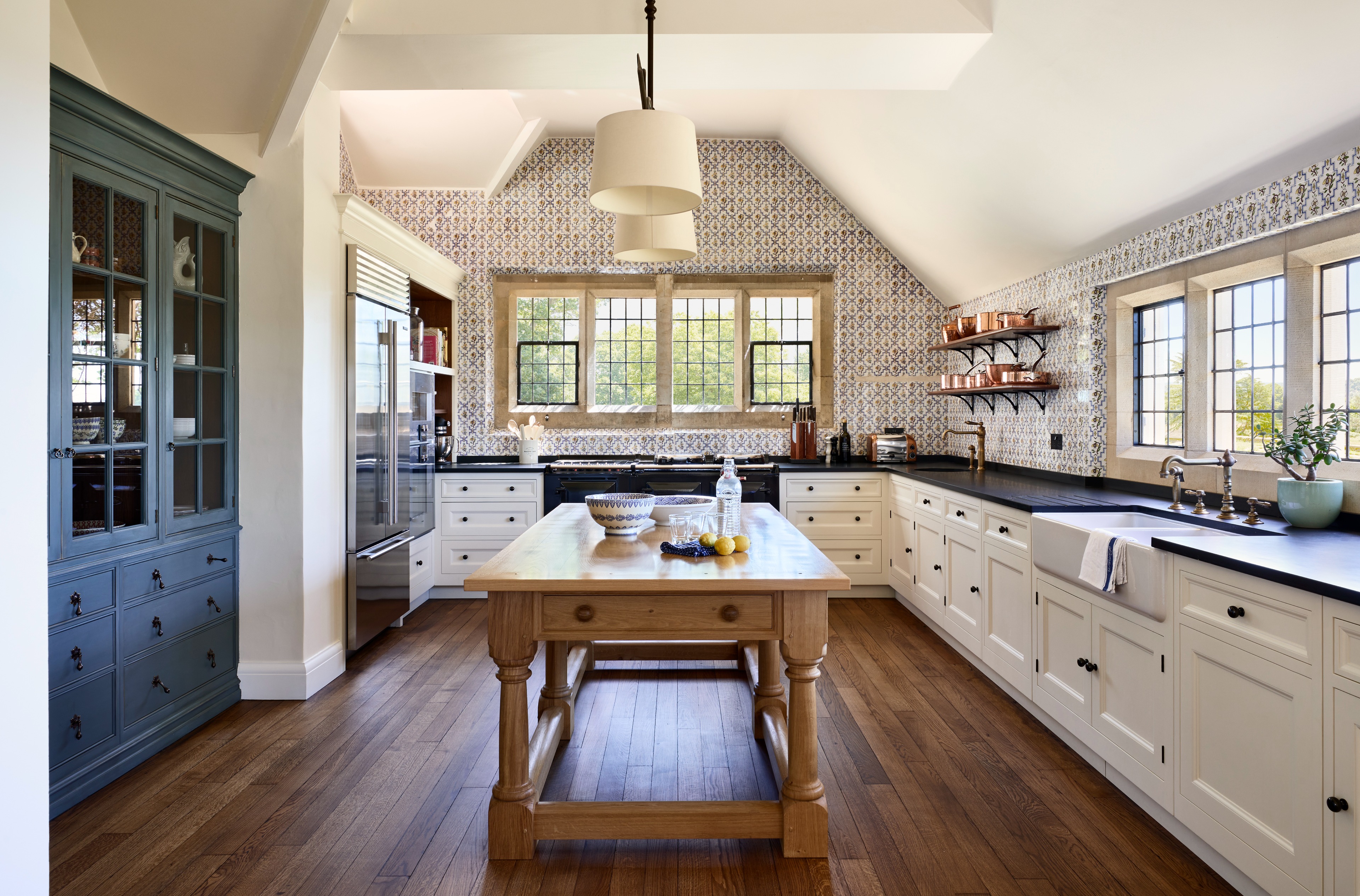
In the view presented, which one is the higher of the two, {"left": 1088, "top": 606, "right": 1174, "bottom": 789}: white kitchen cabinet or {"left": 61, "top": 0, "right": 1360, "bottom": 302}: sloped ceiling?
{"left": 61, "top": 0, "right": 1360, "bottom": 302}: sloped ceiling

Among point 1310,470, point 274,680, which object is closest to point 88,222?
point 274,680

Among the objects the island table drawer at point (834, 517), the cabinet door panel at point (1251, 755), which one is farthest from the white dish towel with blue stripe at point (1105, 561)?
the island table drawer at point (834, 517)

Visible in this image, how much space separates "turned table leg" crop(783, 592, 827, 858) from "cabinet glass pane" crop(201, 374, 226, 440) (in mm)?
2752

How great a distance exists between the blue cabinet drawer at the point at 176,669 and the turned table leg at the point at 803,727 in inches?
97.6

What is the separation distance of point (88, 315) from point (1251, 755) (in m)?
3.93

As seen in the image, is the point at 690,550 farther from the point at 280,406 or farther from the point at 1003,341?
the point at 1003,341

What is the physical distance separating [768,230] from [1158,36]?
363 centimetres

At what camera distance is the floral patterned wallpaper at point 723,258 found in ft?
20.1

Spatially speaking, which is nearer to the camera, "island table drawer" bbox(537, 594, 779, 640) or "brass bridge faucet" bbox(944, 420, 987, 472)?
"island table drawer" bbox(537, 594, 779, 640)

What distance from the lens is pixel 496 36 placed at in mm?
3383

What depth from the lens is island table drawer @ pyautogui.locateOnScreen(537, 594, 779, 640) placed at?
2.19m

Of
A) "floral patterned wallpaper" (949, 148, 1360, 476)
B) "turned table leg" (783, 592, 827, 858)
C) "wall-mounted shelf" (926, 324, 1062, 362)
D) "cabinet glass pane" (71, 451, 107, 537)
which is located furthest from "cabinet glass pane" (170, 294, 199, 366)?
"floral patterned wallpaper" (949, 148, 1360, 476)

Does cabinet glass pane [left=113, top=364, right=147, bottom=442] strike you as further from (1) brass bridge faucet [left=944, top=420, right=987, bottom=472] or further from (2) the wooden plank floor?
(1) brass bridge faucet [left=944, top=420, right=987, bottom=472]

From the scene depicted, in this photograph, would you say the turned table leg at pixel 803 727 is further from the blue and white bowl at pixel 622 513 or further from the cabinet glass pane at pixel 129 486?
the cabinet glass pane at pixel 129 486
